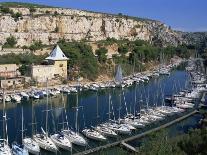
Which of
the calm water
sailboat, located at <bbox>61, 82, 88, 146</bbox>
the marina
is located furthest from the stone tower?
sailboat, located at <bbox>61, 82, 88, 146</bbox>

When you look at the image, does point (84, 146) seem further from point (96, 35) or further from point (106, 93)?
point (96, 35)

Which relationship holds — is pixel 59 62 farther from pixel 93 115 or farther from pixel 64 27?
pixel 93 115

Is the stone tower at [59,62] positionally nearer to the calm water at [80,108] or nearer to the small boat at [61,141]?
the calm water at [80,108]

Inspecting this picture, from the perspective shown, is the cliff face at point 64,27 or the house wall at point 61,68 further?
the cliff face at point 64,27

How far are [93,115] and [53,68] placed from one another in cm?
1957

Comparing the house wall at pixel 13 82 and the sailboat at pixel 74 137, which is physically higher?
the house wall at pixel 13 82

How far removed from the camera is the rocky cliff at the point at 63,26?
2589 inches

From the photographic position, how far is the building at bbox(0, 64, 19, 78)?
50.3 m

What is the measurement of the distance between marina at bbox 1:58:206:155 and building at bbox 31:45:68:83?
4.17m

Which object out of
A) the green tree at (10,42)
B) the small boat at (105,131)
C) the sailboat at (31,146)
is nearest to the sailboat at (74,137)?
the small boat at (105,131)

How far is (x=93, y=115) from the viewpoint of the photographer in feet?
117

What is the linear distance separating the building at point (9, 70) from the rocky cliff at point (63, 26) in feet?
36.1

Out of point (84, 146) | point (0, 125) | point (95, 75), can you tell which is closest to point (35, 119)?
point (0, 125)

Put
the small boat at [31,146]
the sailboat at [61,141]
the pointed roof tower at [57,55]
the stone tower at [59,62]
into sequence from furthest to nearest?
1. the pointed roof tower at [57,55]
2. the stone tower at [59,62]
3. the sailboat at [61,141]
4. the small boat at [31,146]
